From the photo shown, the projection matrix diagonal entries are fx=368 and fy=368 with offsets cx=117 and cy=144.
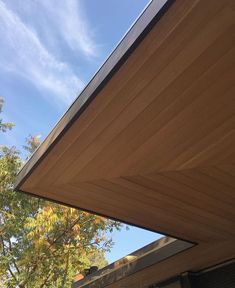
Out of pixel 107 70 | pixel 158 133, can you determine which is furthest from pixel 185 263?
pixel 107 70

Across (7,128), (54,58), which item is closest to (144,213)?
(54,58)

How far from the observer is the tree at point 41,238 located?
21.4ft

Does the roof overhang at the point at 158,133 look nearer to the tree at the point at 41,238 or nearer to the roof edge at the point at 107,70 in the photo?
the roof edge at the point at 107,70

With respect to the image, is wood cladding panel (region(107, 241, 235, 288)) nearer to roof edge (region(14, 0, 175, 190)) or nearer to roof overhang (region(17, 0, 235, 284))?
roof overhang (region(17, 0, 235, 284))

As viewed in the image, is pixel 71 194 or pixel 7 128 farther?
pixel 7 128

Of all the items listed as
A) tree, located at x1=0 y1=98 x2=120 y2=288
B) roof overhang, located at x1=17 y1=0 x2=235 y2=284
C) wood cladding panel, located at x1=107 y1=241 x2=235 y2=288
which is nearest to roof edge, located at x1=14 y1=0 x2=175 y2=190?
roof overhang, located at x1=17 y1=0 x2=235 y2=284

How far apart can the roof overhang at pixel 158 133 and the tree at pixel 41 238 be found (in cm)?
371

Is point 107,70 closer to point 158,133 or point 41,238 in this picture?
point 158,133

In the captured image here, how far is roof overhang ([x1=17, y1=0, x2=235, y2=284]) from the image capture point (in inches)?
68.8

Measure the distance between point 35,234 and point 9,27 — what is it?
410 centimetres

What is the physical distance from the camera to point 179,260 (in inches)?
155

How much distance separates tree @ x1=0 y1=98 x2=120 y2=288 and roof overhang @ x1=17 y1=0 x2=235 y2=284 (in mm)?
3708

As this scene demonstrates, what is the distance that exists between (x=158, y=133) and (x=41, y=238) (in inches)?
190

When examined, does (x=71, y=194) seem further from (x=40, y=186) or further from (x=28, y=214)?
(x=28, y=214)
